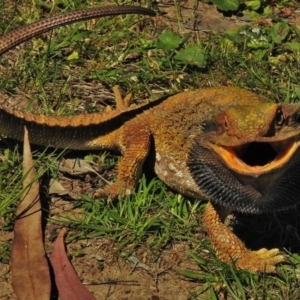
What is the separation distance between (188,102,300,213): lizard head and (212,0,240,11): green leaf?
2452 millimetres

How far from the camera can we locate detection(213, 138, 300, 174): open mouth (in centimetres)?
412

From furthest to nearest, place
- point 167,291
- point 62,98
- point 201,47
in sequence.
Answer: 1. point 201,47
2. point 62,98
3. point 167,291

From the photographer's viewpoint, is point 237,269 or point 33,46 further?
point 33,46

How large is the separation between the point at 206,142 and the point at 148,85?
182 centimetres

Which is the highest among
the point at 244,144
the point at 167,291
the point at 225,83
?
the point at 244,144

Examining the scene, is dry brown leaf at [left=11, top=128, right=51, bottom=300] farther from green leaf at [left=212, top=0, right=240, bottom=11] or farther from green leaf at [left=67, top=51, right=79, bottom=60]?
green leaf at [left=212, top=0, right=240, bottom=11]

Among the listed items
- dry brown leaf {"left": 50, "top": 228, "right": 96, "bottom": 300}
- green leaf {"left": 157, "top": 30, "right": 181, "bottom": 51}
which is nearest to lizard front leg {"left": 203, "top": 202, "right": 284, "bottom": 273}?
dry brown leaf {"left": 50, "top": 228, "right": 96, "bottom": 300}

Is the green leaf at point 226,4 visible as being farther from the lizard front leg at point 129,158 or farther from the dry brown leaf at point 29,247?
the dry brown leaf at point 29,247

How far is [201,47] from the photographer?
6457mm

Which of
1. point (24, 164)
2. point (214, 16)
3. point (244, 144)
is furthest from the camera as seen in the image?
point (214, 16)

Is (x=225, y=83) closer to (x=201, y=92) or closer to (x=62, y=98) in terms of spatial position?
(x=201, y=92)

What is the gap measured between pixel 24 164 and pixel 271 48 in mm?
2231

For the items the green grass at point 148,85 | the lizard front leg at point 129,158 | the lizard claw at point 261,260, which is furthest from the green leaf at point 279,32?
the lizard claw at point 261,260

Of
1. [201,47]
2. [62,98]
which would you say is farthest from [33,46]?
[201,47]
